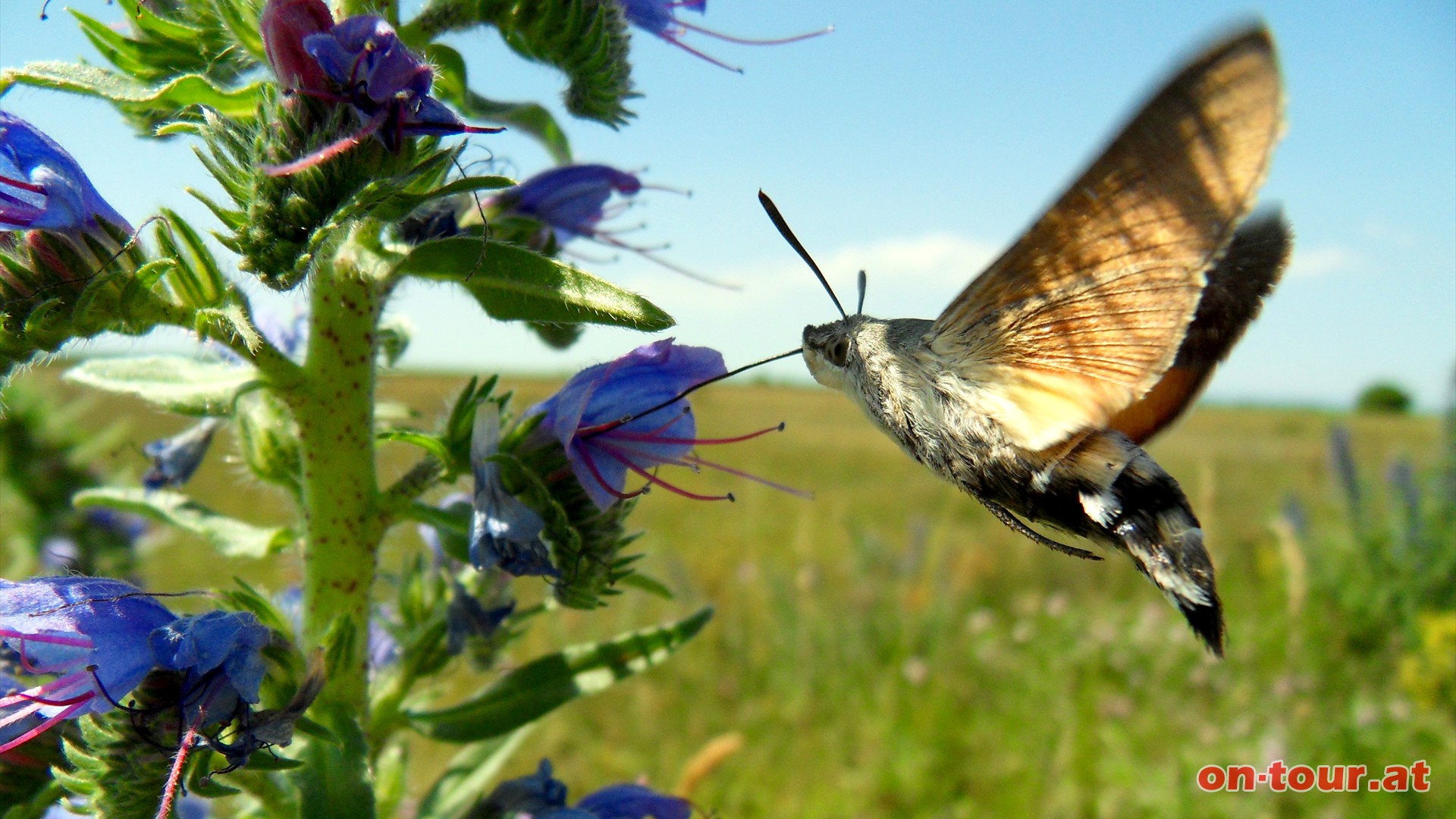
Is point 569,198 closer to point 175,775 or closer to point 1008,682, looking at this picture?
point 175,775

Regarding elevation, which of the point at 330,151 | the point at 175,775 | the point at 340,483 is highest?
the point at 330,151

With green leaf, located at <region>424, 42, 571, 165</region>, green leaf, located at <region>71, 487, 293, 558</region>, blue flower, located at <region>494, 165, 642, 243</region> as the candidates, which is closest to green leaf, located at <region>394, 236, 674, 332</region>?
green leaf, located at <region>424, 42, 571, 165</region>

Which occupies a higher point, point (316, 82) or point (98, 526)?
point (316, 82)

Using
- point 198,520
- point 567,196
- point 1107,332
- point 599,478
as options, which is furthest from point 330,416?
point 1107,332

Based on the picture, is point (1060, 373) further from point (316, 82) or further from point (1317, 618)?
point (1317, 618)

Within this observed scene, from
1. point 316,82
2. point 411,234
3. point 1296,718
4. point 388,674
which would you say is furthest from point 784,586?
point 316,82

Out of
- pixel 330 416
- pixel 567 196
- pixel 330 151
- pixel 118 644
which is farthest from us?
pixel 567 196
